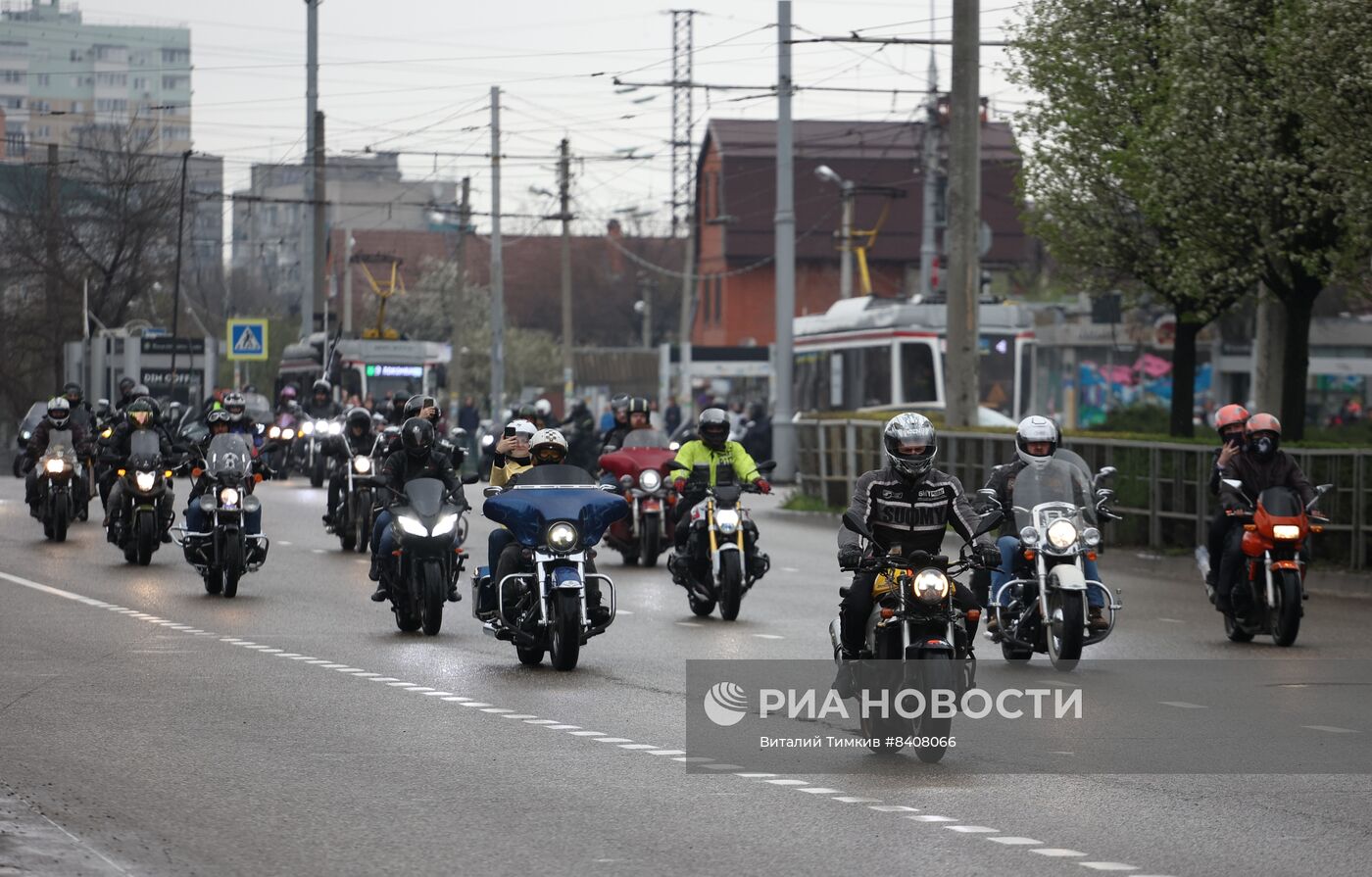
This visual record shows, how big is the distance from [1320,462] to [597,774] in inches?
525

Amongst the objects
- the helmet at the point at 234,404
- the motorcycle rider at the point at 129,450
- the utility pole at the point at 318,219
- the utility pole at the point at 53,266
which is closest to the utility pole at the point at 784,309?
the utility pole at the point at 318,219

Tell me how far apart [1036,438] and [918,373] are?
24.8 metres

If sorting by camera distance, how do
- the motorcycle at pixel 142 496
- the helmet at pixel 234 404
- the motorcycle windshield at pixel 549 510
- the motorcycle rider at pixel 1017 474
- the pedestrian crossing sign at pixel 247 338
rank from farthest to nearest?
the pedestrian crossing sign at pixel 247 338 → the helmet at pixel 234 404 → the motorcycle at pixel 142 496 → the motorcycle rider at pixel 1017 474 → the motorcycle windshield at pixel 549 510

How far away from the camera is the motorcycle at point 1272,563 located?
15766mm

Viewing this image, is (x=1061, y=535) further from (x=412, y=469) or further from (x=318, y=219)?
(x=318, y=219)

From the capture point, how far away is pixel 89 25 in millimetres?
180000

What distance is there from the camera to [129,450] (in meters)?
22.5

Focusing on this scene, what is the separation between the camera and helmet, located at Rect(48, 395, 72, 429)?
84.0 feet

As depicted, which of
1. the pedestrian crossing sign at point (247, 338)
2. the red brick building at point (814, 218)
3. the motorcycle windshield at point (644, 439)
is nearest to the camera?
the motorcycle windshield at point (644, 439)

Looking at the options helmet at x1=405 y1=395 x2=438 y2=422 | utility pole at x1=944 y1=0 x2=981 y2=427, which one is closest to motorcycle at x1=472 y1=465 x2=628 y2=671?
helmet at x1=405 y1=395 x2=438 y2=422

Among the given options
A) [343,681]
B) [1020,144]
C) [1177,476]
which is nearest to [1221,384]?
Result: [1020,144]

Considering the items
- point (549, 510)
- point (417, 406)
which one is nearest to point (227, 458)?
point (417, 406)

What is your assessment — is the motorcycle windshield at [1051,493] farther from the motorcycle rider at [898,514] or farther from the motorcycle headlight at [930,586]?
the motorcycle headlight at [930,586]

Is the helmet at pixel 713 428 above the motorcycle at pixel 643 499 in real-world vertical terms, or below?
above
